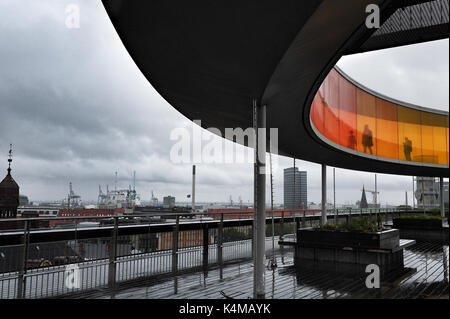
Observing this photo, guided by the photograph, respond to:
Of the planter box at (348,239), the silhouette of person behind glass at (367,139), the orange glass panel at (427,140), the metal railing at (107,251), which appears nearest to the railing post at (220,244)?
the metal railing at (107,251)

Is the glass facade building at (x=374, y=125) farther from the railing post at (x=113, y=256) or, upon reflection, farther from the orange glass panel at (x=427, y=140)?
the railing post at (x=113, y=256)

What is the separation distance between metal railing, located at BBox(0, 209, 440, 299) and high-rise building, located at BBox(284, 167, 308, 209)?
8.25 ft

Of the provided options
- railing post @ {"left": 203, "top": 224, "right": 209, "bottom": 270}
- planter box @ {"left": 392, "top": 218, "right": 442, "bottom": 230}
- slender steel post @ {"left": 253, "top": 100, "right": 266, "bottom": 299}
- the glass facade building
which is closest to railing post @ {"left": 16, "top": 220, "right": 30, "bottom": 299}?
slender steel post @ {"left": 253, "top": 100, "right": 266, "bottom": 299}

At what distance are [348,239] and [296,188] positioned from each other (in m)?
4.18

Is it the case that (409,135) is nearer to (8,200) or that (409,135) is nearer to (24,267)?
(24,267)

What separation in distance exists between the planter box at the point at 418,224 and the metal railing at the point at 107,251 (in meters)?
10.9

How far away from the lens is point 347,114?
40.9ft

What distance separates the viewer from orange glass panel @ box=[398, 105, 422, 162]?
15.1 metres


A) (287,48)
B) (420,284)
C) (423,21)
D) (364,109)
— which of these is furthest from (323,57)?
(364,109)

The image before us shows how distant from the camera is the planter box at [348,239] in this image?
362 inches

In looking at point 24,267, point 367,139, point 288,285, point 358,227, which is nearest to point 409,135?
point 367,139

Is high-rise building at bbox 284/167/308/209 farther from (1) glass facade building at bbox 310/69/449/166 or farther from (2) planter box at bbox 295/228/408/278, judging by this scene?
(2) planter box at bbox 295/228/408/278

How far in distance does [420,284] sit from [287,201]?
305 inches
